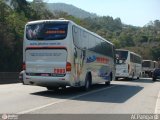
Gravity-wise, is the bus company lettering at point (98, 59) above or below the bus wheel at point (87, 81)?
above

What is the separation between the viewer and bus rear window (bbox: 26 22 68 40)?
19.2 meters

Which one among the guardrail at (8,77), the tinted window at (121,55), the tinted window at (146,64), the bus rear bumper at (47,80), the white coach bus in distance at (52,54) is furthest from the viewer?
the tinted window at (146,64)

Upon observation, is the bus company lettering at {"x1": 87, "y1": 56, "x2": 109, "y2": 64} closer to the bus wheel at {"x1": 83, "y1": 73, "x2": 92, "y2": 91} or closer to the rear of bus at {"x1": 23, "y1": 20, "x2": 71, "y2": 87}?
the bus wheel at {"x1": 83, "y1": 73, "x2": 92, "y2": 91}

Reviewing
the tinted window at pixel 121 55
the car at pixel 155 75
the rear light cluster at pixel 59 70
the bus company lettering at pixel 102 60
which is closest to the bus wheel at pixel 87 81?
the bus company lettering at pixel 102 60

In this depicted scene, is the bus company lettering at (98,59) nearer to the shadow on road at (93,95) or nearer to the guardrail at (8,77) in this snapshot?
the shadow on road at (93,95)

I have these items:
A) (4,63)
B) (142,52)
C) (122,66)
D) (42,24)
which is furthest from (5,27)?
(142,52)

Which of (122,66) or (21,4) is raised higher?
(21,4)

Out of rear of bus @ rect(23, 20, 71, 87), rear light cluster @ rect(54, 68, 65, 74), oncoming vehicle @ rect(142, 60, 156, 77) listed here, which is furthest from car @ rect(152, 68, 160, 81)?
rear light cluster @ rect(54, 68, 65, 74)

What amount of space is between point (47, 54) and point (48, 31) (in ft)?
3.75

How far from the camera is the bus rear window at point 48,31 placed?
19.2 metres

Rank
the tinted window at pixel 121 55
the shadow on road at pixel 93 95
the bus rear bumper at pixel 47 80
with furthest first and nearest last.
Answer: the tinted window at pixel 121 55 < the bus rear bumper at pixel 47 80 < the shadow on road at pixel 93 95

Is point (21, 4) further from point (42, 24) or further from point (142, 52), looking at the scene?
point (142, 52)

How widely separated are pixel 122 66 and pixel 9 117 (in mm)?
32919

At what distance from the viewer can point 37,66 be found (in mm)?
19234
